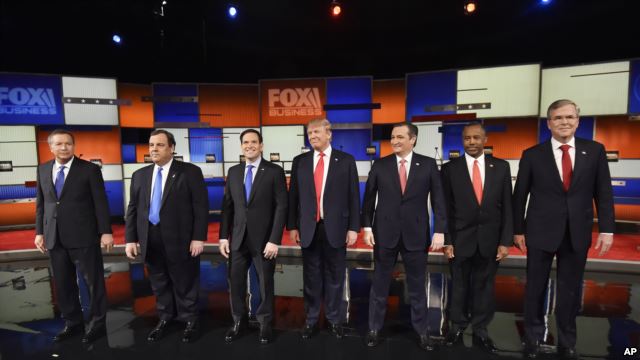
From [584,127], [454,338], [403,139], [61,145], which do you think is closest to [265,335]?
[454,338]

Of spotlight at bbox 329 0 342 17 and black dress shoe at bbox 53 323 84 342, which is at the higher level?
spotlight at bbox 329 0 342 17

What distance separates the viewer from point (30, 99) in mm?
6242

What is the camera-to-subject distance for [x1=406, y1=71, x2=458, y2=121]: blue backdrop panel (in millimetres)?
6195

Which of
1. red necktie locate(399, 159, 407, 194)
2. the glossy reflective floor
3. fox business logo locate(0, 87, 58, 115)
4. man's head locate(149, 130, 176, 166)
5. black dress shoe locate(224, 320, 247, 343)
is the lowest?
the glossy reflective floor

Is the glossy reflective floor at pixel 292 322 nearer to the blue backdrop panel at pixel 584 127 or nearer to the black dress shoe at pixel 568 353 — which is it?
the black dress shoe at pixel 568 353

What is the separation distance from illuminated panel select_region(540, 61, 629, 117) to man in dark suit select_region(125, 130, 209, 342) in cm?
610

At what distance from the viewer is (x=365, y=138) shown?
6969 mm

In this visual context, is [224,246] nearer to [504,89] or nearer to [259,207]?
[259,207]

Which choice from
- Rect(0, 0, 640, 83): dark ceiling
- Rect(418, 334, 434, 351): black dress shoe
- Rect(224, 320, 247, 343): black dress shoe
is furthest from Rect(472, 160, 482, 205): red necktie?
Rect(0, 0, 640, 83): dark ceiling

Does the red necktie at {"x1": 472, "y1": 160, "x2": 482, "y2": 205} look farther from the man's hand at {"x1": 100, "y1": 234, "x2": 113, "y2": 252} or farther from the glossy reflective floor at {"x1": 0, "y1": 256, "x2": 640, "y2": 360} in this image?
the man's hand at {"x1": 100, "y1": 234, "x2": 113, "y2": 252}

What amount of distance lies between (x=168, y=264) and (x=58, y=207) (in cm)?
96

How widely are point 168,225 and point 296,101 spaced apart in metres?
4.70

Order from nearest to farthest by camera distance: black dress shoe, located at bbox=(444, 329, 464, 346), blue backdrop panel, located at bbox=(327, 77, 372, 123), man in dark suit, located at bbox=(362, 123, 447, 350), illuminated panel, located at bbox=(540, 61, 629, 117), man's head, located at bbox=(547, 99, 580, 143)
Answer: man's head, located at bbox=(547, 99, 580, 143)
man in dark suit, located at bbox=(362, 123, 447, 350)
black dress shoe, located at bbox=(444, 329, 464, 346)
illuminated panel, located at bbox=(540, 61, 629, 117)
blue backdrop panel, located at bbox=(327, 77, 372, 123)

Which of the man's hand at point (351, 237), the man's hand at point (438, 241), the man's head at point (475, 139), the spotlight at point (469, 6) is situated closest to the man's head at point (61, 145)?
the man's hand at point (351, 237)
